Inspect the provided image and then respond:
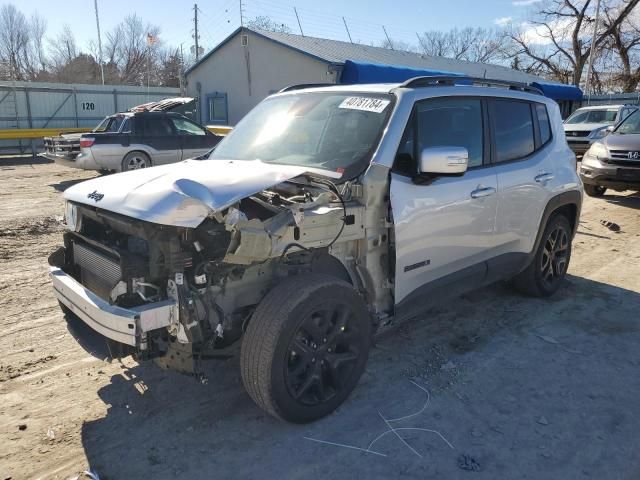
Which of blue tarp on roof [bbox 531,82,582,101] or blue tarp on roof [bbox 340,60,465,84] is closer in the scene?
blue tarp on roof [bbox 340,60,465,84]

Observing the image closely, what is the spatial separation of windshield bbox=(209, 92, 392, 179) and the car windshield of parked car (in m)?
9.02

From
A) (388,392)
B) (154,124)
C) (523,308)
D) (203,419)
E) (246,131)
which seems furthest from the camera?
(154,124)

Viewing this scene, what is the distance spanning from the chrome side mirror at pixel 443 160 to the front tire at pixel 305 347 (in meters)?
0.96

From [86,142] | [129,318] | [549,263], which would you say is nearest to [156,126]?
[86,142]

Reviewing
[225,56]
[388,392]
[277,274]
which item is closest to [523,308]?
[388,392]

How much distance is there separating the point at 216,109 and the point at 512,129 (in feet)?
76.6

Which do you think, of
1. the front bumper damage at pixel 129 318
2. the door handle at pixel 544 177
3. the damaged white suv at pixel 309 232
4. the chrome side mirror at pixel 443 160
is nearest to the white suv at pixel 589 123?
the door handle at pixel 544 177

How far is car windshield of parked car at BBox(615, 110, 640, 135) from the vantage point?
421 inches

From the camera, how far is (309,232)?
119 inches

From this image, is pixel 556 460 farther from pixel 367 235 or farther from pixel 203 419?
pixel 203 419

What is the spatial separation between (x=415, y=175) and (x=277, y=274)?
3.83 ft

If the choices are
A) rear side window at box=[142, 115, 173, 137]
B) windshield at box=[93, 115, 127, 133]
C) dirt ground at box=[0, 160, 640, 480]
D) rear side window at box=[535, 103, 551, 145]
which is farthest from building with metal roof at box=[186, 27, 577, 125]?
dirt ground at box=[0, 160, 640, 480]

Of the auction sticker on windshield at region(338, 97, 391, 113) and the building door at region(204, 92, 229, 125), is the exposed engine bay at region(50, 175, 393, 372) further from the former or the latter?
the building door at region(204, 92, 229, 125)

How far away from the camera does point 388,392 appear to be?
11.5 ft
